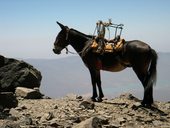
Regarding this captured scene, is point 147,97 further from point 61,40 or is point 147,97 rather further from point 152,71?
point 61,40

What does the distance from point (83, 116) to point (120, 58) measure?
3772 millimetres

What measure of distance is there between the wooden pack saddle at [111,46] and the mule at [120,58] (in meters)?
0.17

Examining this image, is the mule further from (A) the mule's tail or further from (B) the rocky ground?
(B) the rocky ground

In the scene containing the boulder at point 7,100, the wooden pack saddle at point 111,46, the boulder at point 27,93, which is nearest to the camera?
the boulder at point 7,100

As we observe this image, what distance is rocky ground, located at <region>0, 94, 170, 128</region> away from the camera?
962 centimetres

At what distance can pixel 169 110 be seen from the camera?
45.0ft

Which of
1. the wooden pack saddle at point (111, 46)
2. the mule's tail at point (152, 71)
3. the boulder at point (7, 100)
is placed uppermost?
the wooden pack saddle at point (111, 46)

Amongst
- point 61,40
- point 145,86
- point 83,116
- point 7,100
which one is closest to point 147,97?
point 145,86

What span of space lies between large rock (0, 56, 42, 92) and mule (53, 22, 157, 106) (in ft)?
6.86

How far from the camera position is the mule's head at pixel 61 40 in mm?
15781

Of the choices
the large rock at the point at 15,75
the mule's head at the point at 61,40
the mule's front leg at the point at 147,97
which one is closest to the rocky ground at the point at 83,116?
the mule's front leg at the point at 147,97

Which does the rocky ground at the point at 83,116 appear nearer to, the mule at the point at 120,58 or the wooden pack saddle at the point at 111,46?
the mule at the point at 120,58

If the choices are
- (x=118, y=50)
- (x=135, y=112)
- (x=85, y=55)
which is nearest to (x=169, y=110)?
(x=135, y=112)

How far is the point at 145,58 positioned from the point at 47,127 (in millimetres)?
5427
